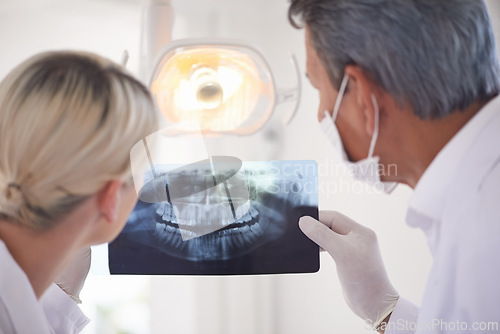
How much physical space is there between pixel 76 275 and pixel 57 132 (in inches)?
16.7

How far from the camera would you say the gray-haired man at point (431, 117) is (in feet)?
3.51

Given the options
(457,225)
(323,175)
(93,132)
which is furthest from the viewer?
(323,175)

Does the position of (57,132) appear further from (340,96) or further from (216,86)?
(340,96)

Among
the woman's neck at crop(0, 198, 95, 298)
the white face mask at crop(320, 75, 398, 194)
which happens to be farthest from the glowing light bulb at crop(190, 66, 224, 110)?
the woman's neck at crop(0, 198, 95, 298)

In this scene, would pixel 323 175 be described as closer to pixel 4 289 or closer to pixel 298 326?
pixel 298 326

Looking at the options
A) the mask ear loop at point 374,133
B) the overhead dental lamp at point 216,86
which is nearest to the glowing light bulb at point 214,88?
the overhead dental lamp at point 216,86

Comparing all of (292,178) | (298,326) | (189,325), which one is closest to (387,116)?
(292,178)

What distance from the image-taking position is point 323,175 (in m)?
1.18

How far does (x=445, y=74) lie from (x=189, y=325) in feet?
2.51

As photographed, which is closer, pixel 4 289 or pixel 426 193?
pixel 4 289

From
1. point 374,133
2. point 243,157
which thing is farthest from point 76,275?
point 374,133

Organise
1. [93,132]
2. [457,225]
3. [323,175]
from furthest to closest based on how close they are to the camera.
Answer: [323,175], [457,225], [93,132]

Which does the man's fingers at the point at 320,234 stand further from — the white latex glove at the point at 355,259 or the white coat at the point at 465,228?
the white coat at the point at 465,228

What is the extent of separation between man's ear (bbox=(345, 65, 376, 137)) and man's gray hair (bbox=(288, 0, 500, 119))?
1cm
